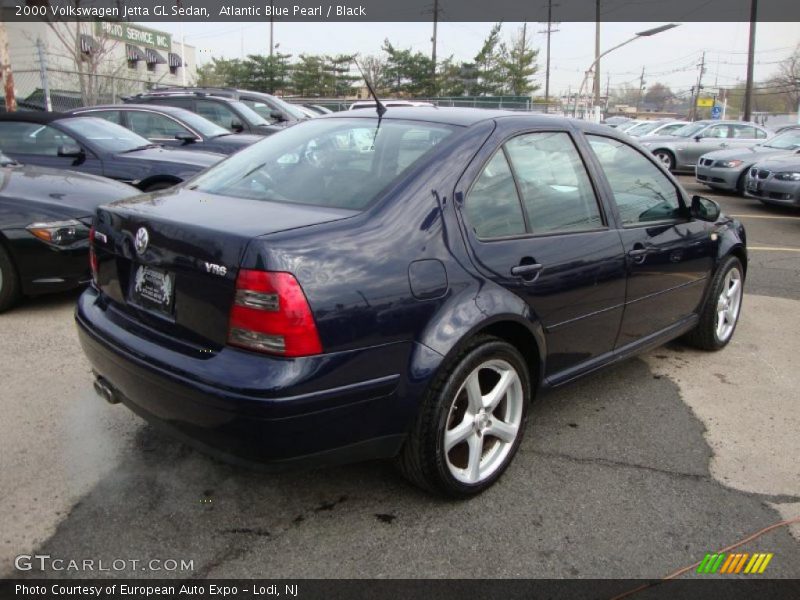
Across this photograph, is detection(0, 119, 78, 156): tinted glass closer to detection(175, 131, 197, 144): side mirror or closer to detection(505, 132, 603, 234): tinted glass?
detection(175, 131, 197, 144): side mirror

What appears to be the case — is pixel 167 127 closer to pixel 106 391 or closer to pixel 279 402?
pixel 106 391

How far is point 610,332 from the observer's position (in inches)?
137

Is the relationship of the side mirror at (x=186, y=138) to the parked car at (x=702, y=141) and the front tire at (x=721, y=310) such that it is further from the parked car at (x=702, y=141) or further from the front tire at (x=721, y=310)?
the parked car at (x=702, y=141)

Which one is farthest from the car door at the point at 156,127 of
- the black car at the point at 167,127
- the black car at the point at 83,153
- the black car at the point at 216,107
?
the black car at the point at 216,107

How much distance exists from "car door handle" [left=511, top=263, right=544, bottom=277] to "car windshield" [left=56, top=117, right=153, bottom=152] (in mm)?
5968

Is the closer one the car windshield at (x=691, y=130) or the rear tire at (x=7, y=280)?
the rear tire at (x=7, y=280)

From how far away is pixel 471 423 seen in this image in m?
2.77

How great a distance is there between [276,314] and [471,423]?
1010 mm

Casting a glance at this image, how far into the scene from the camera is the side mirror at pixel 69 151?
7.14 metres

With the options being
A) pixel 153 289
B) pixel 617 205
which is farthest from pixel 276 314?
pixel 617 205

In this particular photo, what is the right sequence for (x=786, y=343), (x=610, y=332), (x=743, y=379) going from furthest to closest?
(x=786, y=343) → (x=743, y=379) → (x=610, y=332)
